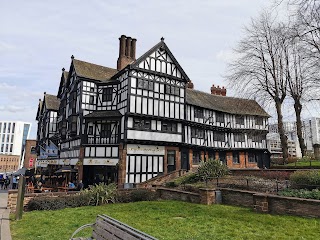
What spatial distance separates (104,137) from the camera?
25.9 m

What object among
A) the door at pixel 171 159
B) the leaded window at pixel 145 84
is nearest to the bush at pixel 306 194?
the door at pixel 171 159

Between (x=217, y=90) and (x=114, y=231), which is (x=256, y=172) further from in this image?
(x=217, y=90)

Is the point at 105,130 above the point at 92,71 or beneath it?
beneath

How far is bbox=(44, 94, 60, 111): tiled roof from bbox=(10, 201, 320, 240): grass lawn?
31664 millimetres

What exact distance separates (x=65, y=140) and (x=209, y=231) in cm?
2713

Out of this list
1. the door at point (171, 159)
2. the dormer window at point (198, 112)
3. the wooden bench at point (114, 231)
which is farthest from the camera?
the dormer window at point (198, 112)

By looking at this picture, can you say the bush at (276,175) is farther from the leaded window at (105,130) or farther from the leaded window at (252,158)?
the leaded window at (252,158)

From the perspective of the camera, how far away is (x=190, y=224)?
9172 mm

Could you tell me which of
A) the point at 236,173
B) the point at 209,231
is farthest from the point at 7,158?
the point at 209,231

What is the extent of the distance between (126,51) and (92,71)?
5.20 meters

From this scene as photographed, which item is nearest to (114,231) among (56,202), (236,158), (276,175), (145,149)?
(56,202)

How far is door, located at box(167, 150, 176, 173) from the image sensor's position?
27039 mm

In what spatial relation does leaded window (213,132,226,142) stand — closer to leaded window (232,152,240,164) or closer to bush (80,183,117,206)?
leaded window (232,152,240,164)

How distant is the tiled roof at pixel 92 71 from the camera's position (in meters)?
28.9
